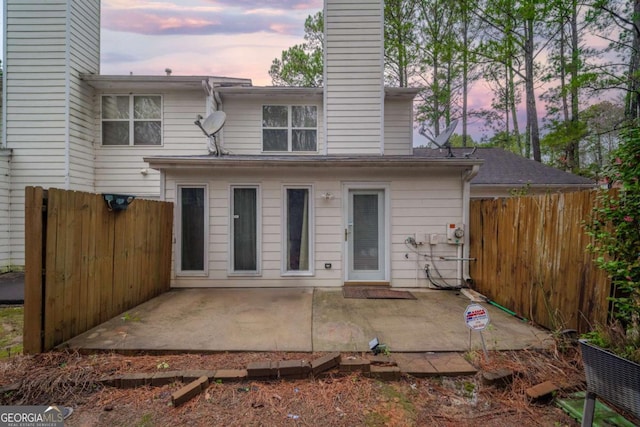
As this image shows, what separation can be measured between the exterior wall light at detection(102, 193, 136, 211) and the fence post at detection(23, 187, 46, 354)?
2.77 ft

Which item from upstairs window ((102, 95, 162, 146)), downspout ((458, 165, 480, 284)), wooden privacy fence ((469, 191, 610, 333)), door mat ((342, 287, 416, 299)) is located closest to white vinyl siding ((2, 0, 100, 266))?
upstairs window ((102, 95, 162, 146))

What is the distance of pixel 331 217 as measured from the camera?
17.8 feet

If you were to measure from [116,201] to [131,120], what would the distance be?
16.7 ft

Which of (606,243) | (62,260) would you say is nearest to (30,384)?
(62,260)

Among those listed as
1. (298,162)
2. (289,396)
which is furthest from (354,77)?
(289,396)

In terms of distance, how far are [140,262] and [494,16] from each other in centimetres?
1540

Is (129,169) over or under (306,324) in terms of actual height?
over

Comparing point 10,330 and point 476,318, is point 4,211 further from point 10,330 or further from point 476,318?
point 476,318

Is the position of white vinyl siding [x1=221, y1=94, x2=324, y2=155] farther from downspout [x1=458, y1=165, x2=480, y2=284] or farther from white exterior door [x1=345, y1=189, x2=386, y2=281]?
downspout [x1=458, y1=165, x2=480, y2=284]

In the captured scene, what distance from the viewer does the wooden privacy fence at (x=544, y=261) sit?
117 inches

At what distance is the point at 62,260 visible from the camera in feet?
9.99

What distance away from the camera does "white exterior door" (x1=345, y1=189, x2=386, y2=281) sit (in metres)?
5.47

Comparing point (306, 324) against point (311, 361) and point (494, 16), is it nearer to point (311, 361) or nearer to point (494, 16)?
point (311, 361)

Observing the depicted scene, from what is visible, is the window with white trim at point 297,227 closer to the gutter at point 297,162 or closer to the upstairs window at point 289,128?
the gutter at point 297,162
